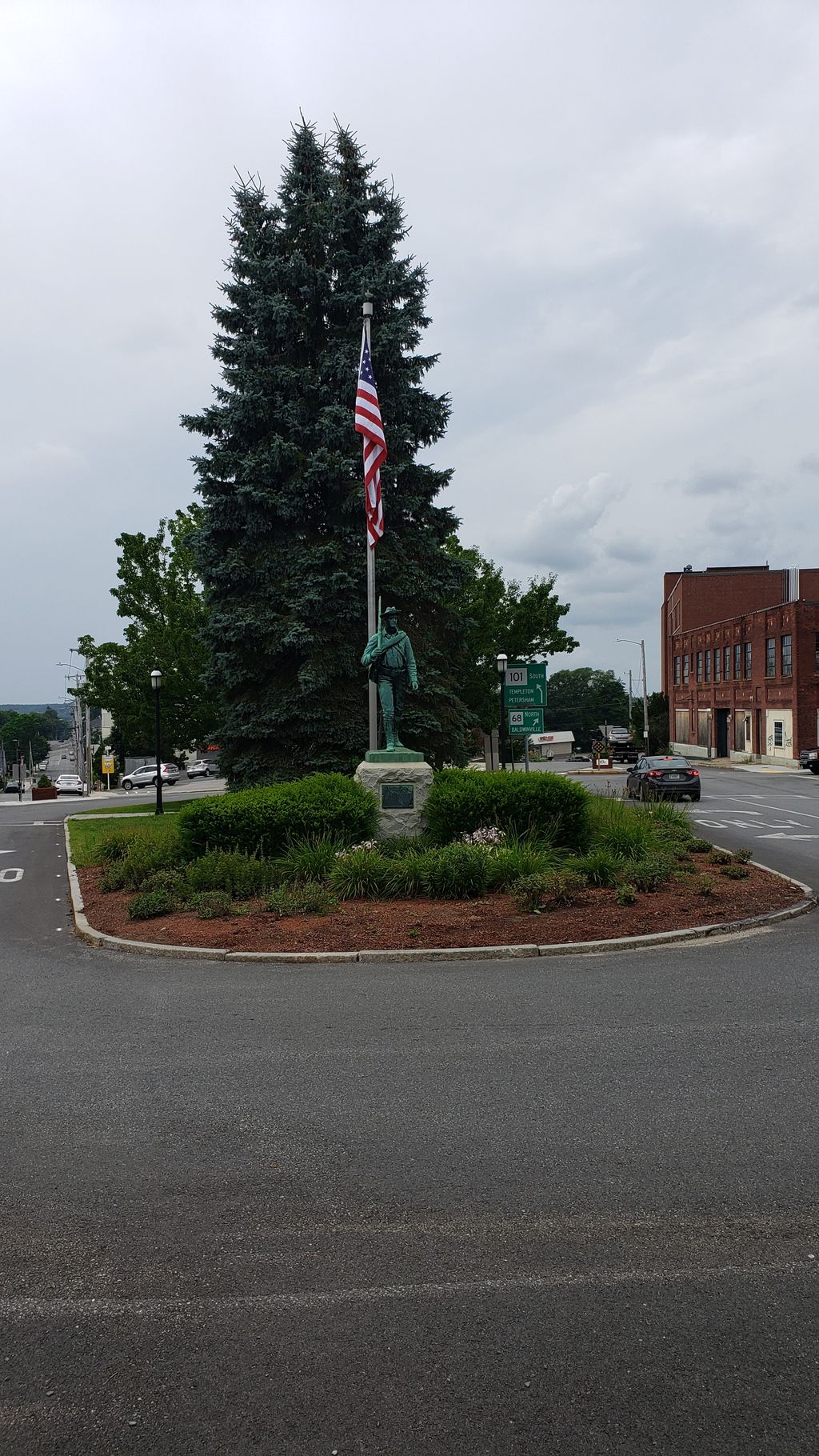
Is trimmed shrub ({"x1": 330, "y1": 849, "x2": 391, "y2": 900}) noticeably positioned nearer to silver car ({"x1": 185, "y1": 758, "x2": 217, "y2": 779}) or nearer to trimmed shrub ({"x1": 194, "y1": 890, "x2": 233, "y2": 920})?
trimmed shrub ({"x1": 194, "y1": 890, "x2": 233, "y2": 920})

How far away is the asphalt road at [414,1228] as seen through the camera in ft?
9.98

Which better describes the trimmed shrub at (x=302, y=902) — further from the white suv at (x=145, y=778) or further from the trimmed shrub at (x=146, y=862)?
the white suv at (x=145, y=778)

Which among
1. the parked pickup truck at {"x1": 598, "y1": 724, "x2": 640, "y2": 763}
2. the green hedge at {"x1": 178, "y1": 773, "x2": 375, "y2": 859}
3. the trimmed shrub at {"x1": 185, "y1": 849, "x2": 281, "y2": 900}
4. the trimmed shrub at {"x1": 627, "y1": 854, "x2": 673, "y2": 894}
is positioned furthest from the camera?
the parked pickup truck at {"x1": 598, "y1": 724, "x2": 640, "y2": 763}

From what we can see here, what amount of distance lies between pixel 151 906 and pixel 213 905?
78 cm

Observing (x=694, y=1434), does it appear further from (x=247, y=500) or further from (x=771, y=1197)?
(x=247, y=500)

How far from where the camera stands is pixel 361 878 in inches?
473

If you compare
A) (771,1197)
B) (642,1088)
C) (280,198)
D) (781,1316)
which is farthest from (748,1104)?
(280,198)

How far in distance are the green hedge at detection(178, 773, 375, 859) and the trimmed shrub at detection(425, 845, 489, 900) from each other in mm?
2189

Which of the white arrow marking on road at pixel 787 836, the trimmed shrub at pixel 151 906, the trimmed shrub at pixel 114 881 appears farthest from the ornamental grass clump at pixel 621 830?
the trimmed shrub at pixel 114 881

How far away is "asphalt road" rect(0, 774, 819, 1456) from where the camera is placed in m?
3.04

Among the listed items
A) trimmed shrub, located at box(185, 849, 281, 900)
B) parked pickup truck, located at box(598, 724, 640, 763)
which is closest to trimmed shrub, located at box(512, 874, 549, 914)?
trimmed shrub, located at box(185, 849, 281, 900)

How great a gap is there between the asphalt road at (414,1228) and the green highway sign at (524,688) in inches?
765

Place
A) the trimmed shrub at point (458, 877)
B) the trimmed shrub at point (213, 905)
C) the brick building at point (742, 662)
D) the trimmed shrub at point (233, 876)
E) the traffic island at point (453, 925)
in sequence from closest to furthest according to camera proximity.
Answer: the traffic island at point (453, 925) < the trimmed shrub at point (213, 905) < the trimmed shrub at point (458, 877) < the trimmed shrub at point (233, 876) < the brick building at point (742, 662)

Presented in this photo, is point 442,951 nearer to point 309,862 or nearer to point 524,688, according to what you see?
point 309,862
